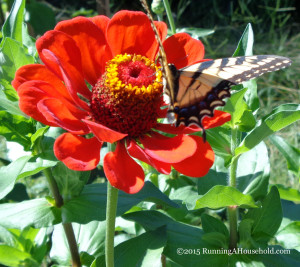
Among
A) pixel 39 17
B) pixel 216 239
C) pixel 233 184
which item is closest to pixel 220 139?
pixel 233 184

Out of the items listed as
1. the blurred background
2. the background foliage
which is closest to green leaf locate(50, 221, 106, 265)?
the background foliage

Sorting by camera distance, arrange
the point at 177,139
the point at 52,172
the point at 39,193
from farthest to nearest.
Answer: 1. the point at 39,193
2. the point at 52,172
3. the point at 177,139

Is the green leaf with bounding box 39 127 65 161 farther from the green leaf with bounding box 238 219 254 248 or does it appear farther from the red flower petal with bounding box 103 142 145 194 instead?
the green leaf with bounding box 238 219 254 248

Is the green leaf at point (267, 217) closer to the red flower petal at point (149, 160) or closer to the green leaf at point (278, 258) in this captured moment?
the green leaf at point (278, 258)

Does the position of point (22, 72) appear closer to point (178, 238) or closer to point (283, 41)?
point (178, 238)

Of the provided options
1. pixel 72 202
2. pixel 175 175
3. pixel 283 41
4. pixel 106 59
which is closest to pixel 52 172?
pixel 72 202

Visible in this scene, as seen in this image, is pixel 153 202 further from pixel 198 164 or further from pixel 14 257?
pixel 14 257
